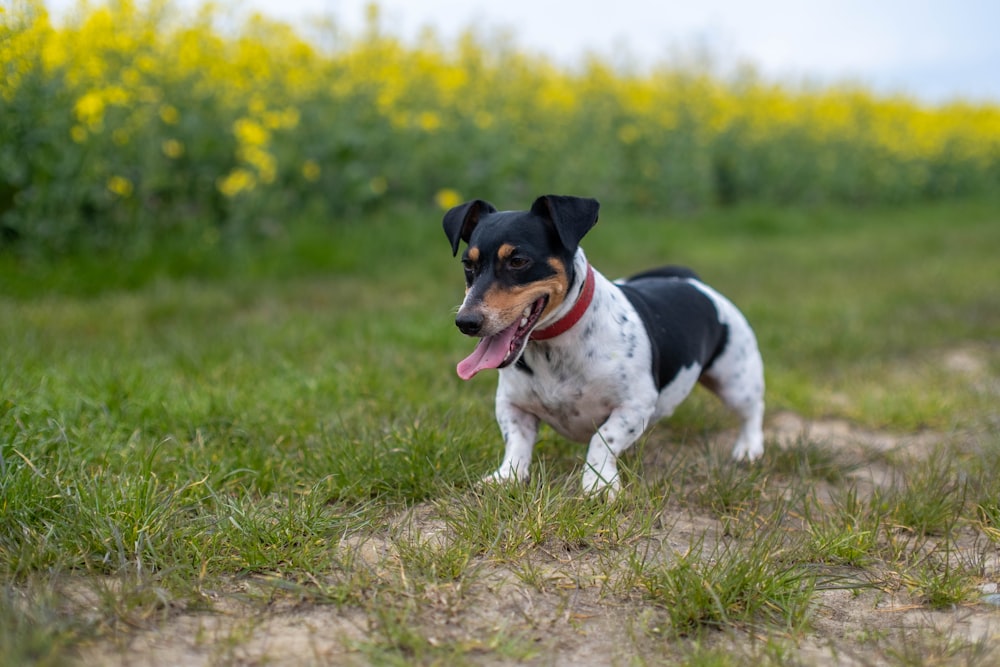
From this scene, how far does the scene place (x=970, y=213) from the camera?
15578mm

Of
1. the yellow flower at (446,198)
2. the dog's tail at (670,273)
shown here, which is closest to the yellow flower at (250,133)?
the yellow flower at (446,198)

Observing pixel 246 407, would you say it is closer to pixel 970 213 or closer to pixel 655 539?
pixel 655 539

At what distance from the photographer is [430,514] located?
289cm

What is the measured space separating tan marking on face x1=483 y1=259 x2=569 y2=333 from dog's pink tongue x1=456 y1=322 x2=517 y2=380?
0.20 feet

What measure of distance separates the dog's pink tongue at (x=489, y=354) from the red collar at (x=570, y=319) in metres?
0.17

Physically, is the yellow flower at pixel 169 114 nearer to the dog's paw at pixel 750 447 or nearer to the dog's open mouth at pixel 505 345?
the dog's open mouth at pixel 505 345

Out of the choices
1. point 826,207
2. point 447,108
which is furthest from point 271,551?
point 826,207

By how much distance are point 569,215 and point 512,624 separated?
4.34ft

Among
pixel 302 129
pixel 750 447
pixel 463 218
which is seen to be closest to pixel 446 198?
pixel 302 129

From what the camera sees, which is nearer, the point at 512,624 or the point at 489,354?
the point at 512,624

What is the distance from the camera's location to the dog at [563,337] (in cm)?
289

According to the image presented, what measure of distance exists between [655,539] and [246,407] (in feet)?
6.16

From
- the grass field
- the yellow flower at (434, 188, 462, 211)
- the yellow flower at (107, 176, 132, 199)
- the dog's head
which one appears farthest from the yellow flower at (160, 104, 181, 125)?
the dog's head

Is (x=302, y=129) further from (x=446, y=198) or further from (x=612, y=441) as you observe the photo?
(x=612, y=441)
